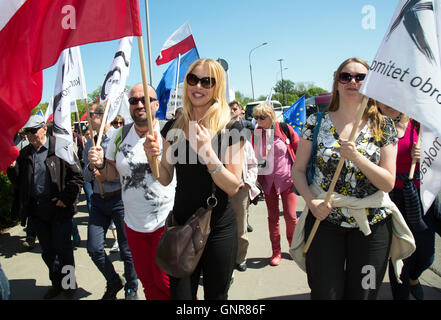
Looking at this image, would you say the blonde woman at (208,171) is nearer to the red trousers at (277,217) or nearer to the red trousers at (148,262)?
the red trousers at (148,262)

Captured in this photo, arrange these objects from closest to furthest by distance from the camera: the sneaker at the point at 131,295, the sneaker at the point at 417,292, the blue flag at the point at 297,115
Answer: the sneaker at the point at 417,292 → the sneaker at the point at 131,295 → the blue flag at the point at 297,115

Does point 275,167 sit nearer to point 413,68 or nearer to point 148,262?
point 148,262

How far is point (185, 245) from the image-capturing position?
1.93 metres

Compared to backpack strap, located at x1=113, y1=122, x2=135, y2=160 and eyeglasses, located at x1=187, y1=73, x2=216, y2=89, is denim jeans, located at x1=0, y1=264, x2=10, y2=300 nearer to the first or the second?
backpack strap, located at x1=113, y1=122, x2=135, y2=160

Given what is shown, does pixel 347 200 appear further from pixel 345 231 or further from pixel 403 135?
pixel 403 135

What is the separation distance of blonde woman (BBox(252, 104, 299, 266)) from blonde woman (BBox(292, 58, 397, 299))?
2231 mm

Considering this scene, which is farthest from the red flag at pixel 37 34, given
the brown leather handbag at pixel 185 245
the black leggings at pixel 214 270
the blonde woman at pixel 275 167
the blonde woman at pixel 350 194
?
the blonde woman at pixel 275 167

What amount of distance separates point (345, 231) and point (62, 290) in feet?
11.3

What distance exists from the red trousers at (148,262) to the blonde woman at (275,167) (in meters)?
2.06

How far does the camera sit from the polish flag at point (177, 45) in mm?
6086

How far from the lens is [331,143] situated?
212cm

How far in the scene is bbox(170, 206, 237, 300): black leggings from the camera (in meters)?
2.04

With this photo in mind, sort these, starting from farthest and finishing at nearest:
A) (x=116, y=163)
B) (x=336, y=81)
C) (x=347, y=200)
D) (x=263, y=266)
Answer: (x=263, y=266), (x=116, y=163), (x=336, y=81), (x=347, y=200)
